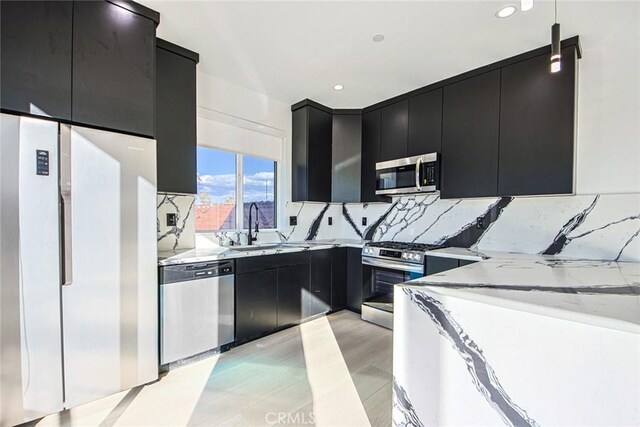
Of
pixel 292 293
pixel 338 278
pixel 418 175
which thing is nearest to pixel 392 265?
pixel 338 278

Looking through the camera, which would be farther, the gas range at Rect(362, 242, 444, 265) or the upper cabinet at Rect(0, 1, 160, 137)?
the gas range at Rect(362, 242, 444, 265)

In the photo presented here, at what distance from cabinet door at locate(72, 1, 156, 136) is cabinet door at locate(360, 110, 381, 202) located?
2.40 metres

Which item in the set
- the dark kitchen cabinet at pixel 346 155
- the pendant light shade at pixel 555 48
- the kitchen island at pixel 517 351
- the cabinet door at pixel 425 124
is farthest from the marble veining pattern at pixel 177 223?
the pendant light shade at pixel 555 48

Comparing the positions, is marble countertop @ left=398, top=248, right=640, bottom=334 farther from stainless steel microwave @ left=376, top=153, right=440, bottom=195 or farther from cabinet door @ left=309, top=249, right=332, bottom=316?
cabinet door @ left=309, top=249, right=332, bottom=316

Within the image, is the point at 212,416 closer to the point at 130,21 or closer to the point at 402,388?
the point at 402,388

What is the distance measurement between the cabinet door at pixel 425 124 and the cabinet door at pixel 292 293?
70.5 inches

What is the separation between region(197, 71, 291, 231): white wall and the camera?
9.43ft

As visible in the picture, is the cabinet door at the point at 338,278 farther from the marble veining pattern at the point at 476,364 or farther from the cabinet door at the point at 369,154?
the marble veining pattern at the point at 476,364

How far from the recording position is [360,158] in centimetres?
370

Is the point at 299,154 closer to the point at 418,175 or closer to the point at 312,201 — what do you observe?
the point at 312,201

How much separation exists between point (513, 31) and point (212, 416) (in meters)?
3.32

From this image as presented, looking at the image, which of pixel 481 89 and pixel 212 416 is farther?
pixel 481 89

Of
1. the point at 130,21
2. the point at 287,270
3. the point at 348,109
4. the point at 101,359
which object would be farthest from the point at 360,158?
the point at 101,359

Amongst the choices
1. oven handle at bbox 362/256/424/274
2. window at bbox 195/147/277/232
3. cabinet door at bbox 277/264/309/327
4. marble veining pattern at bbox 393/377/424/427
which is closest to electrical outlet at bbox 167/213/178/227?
window at bbox 195/147/277/232
